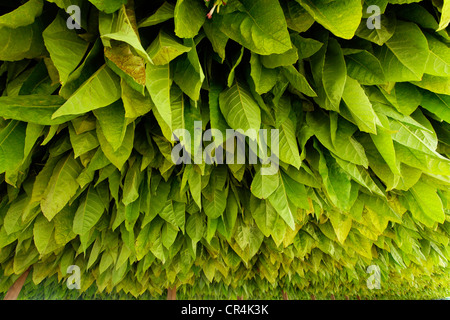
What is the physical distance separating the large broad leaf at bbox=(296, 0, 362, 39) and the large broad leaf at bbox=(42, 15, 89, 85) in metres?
0.34

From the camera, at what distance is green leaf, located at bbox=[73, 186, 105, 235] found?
576mm

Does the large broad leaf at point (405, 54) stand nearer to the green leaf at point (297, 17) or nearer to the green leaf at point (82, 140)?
the green leaf at point (297, 17)

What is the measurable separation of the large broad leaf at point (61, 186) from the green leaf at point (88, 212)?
9cm

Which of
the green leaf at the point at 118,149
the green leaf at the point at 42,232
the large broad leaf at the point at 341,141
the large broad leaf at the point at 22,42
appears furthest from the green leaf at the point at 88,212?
the large broad leaf at the point at 341,141

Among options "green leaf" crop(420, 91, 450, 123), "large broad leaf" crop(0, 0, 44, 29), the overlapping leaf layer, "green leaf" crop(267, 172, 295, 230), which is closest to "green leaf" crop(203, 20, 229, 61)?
the overlapping leaf layer

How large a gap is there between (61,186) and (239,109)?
412 millimetres

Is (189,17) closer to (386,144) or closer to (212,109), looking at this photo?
(212,109)

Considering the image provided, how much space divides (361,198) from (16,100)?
2.62ft

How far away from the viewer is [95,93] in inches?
13.8

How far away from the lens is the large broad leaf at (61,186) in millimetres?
487

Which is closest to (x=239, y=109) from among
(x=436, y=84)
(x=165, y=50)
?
(x=165, y=50)

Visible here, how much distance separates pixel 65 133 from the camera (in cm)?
53
